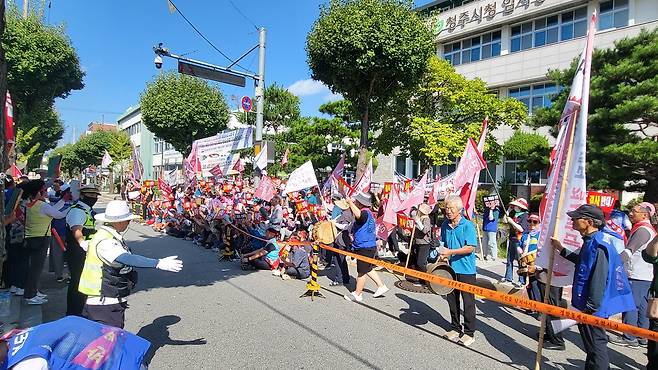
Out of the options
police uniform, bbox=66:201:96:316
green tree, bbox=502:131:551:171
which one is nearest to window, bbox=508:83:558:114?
green tree, bbox=502:131:551:171

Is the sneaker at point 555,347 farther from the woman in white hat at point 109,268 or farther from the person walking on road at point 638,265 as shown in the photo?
the woman in white hat at point 109,268

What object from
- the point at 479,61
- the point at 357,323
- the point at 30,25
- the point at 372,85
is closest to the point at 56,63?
the point at 30,25

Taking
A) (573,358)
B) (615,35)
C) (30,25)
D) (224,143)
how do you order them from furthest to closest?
(615,35) < (30,25) < (224,143) < (573,358)

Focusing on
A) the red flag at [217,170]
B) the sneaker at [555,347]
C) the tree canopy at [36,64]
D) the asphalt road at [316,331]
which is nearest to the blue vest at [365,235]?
the asphalt road at [316,331]

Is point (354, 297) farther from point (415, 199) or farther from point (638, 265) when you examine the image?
point (638, 265)

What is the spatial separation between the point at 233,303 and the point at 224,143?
10.1 metres

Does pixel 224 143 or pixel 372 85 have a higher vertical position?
pixel 372 85

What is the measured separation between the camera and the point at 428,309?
266 inches

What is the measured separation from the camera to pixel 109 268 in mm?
3709

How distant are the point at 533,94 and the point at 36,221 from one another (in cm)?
2743

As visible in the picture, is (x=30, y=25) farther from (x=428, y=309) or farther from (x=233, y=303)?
(x=428, y=309)

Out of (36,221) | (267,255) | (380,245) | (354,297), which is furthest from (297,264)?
(36,221)

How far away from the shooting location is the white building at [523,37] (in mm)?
23016

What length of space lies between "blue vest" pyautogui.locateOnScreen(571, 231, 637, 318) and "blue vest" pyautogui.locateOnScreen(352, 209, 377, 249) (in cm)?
345
